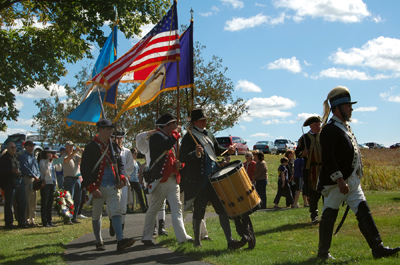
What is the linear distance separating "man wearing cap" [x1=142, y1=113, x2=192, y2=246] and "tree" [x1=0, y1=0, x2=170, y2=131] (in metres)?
9.44

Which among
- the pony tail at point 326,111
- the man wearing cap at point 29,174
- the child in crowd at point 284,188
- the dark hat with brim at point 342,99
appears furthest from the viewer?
the child in crowd at point 284,188

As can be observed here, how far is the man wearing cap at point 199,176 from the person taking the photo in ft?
23.0

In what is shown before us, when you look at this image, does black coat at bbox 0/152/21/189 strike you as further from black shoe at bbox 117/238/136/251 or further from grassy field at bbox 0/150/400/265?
black shoe at bbox 117/238/136/251

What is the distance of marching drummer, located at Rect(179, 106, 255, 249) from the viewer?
7020 mm

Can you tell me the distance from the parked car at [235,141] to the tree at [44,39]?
2078cm

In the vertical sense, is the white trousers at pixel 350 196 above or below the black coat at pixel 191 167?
below

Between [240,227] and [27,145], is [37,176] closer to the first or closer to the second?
[27,145]

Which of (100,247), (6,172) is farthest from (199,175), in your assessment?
(6,172)

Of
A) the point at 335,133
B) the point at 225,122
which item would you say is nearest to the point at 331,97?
the point at 335,133

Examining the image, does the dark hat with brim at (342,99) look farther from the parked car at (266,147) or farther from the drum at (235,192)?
the parked car at (266,147)

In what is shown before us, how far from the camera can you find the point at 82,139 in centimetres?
2820

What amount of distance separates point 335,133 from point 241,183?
63.9 inches

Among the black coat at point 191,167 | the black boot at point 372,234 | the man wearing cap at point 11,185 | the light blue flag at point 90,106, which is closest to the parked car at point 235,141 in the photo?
the man wearing cap at point 11,185

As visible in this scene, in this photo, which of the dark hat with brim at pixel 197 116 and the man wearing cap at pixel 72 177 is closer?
the dark hat with brim at pixel 197 116
